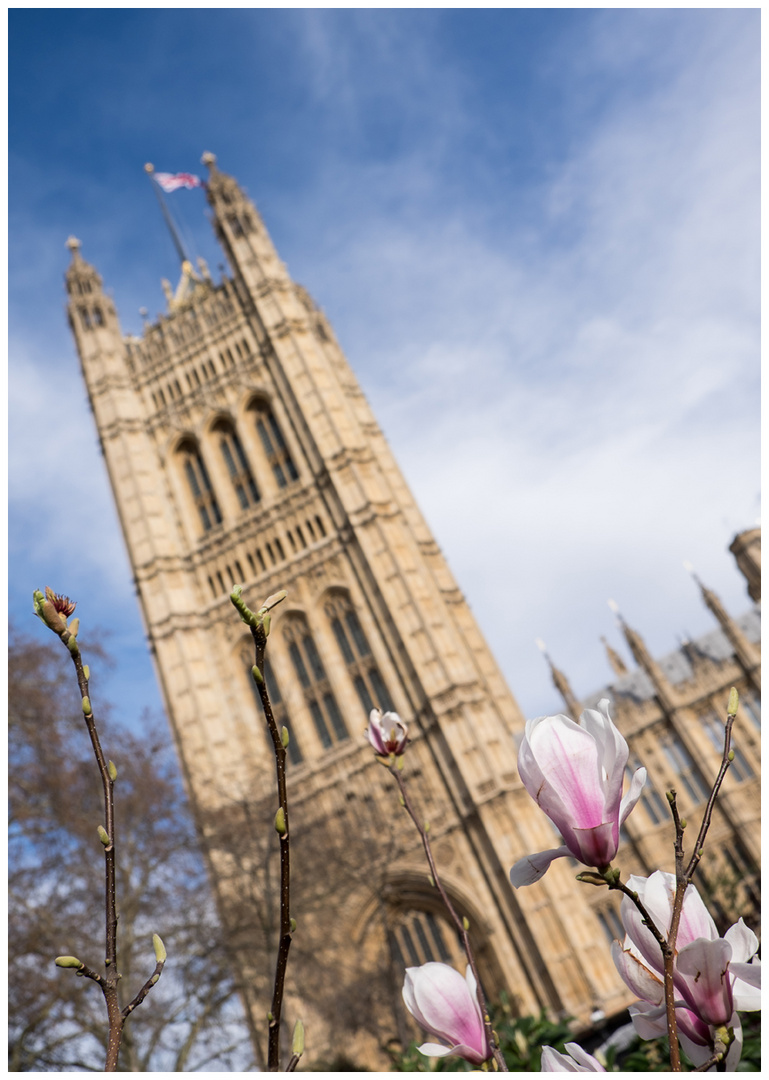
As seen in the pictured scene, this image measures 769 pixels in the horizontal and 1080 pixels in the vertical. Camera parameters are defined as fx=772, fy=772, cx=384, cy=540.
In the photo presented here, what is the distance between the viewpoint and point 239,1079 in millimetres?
1312

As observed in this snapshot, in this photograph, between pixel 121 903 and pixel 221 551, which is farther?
pixel 221 551

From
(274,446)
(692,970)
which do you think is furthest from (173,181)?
(692,970)

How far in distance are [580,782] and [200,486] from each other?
28.0m

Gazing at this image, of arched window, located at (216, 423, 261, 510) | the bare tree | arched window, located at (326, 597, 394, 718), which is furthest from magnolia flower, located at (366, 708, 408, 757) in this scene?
arched window, located at (216, 423, 261, 510)

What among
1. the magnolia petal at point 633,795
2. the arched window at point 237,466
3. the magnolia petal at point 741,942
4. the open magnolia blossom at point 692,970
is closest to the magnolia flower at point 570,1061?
the open magnolia blossom at point 692,970

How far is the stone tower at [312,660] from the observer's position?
50.5 ft

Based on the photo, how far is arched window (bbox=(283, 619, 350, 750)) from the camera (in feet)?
72.0

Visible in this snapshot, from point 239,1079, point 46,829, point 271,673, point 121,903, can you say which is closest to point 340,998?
point 121,903

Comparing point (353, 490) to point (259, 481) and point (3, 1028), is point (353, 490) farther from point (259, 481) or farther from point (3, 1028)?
point (3, 1028)

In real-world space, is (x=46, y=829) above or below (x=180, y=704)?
below

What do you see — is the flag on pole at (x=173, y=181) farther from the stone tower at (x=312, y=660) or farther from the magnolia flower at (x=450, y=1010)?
the magnolia flower at (x=450, y=1010)

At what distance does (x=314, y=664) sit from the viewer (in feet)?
76.3

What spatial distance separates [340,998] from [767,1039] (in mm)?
13156

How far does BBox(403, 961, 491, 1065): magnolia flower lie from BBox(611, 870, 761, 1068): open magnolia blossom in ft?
0.85
